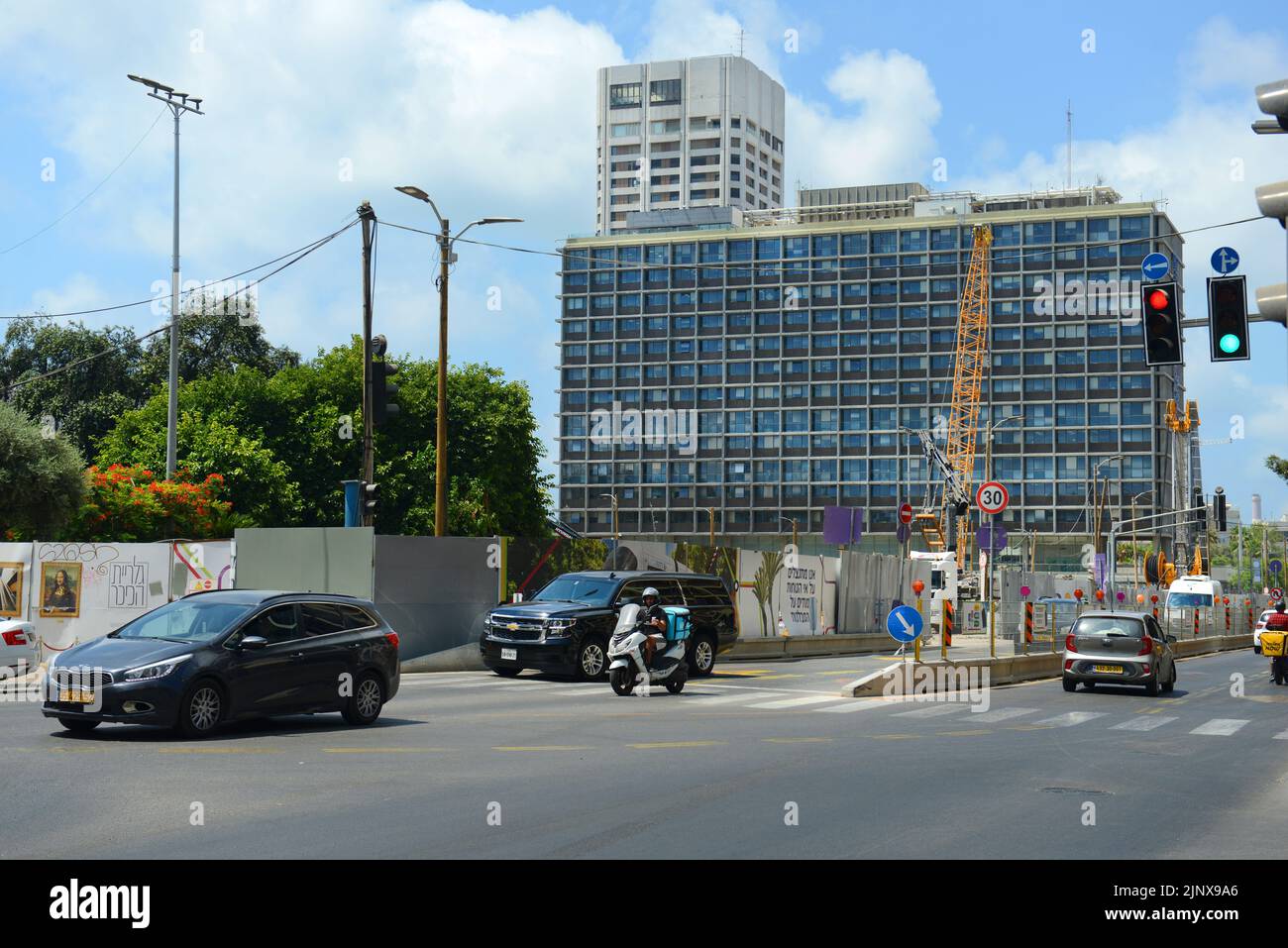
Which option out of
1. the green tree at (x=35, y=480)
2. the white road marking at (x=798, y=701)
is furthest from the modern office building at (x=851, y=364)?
the white road marking at (x=798, y=701)

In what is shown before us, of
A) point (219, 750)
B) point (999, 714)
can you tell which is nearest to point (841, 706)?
point (999, 714)

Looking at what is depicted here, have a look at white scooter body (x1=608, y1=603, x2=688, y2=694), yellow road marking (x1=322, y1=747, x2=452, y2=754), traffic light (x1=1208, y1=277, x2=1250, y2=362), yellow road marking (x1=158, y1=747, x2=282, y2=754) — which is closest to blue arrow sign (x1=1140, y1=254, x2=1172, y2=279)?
traffic light (x1=1208, y1=277, x2=1250, y2=362)

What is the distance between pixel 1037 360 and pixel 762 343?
27.2 m

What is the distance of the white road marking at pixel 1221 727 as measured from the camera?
18625 millimetres

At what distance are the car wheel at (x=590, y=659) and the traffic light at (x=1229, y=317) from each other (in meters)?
11.4

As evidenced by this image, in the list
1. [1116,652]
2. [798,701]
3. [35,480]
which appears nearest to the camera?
[798,701]

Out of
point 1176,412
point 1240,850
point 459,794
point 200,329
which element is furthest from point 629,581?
point 1176,412

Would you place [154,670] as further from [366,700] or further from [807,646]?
[807,646]

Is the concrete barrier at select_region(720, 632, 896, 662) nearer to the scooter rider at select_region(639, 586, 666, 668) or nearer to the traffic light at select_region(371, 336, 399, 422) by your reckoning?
the scooter rider at select_region(639, 586, 666, 668)

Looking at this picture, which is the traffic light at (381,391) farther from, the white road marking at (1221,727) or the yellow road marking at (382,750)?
the white road marking at (1221,727)

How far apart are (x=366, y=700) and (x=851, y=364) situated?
127m

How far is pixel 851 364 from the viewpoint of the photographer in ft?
458
